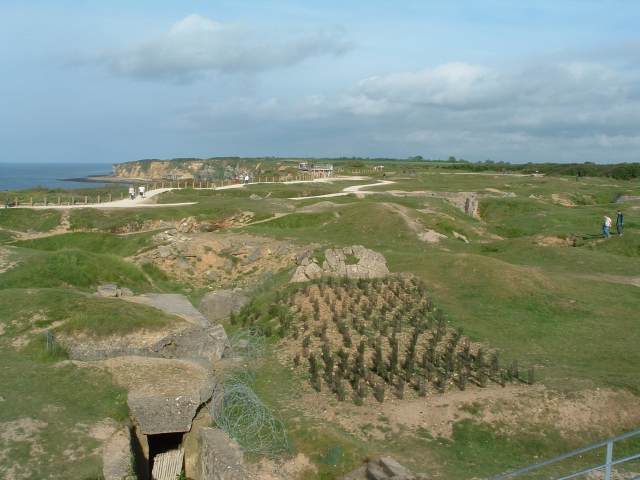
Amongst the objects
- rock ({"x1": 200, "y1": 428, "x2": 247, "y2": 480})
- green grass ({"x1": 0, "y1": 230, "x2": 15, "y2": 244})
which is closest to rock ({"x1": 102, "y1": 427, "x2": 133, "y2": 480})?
rock ({"x1": 200, "y1": 428, "x2": 247, "y2": 480})

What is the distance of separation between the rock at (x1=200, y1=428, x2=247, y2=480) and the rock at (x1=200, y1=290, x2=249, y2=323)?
37.4ft

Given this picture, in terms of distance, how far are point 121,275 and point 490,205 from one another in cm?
4173

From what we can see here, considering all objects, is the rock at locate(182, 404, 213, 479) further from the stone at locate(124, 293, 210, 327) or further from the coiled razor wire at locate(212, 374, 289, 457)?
the stone at locate(124, 293, 210, 327)

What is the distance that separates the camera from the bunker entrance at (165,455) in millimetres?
12758

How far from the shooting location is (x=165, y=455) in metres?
12.9

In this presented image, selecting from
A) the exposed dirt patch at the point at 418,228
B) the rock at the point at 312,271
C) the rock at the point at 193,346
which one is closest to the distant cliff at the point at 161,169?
the exposed dirt patch at the point at 418,228

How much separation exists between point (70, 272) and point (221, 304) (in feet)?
26.0

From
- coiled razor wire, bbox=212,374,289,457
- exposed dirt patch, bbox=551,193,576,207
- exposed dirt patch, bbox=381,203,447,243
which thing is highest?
exposed dirt patch, bbox=551,193,576,207

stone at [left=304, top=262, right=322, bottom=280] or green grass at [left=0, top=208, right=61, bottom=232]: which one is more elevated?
green grass at [left=0, top=208, right=61, bottom=232]

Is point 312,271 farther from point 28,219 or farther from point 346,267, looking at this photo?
point 28,219

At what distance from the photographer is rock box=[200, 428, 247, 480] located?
10.6m

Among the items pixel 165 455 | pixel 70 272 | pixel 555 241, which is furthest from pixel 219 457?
pixel 555 241

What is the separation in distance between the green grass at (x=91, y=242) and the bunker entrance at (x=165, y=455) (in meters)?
23.1

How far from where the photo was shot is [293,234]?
115 feet
